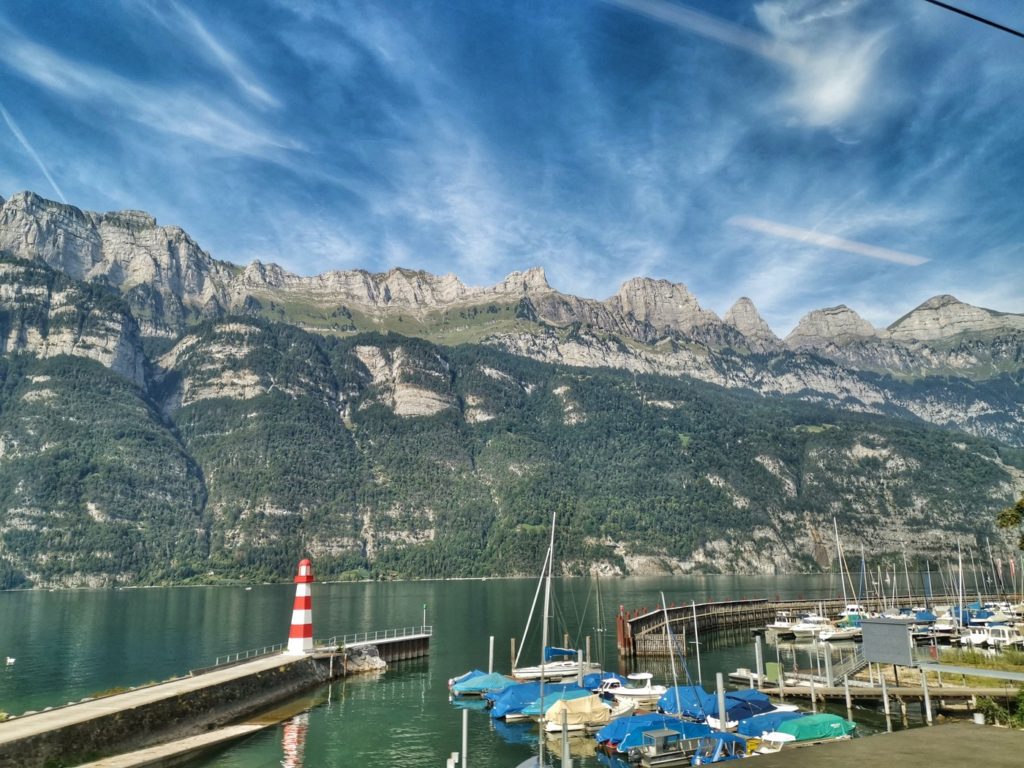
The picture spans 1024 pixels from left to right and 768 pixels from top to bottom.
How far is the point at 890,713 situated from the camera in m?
46.4

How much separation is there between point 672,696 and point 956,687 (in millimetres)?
20853

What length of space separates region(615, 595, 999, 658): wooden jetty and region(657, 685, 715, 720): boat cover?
22814 millimetres

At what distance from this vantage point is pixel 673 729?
38.3 metres

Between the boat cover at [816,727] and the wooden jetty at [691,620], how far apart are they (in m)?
29.3

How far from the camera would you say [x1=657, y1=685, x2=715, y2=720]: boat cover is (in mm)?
42375

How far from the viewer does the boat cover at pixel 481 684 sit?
181 feet

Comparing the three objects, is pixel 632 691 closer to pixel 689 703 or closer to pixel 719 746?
pixel 689 703

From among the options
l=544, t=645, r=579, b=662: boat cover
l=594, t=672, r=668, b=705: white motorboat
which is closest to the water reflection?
l=594, t=672, r=668, b=705: white motorboat

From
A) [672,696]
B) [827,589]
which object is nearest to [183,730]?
[672,696]

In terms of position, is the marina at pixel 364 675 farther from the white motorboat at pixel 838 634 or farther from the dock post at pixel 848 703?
the white motorboat at pixel 838 634

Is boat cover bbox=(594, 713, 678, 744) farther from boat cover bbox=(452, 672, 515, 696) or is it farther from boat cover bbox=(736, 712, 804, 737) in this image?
boat cover bbox=(452, 672, 515, 696)

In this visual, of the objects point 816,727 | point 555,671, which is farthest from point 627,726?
point 555,671

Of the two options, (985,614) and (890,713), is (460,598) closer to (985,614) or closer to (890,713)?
(985,614)

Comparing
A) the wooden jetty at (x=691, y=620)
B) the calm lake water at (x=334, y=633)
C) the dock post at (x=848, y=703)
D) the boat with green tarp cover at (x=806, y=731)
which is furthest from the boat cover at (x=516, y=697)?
the wooden jetty at (x=691, y=620)
